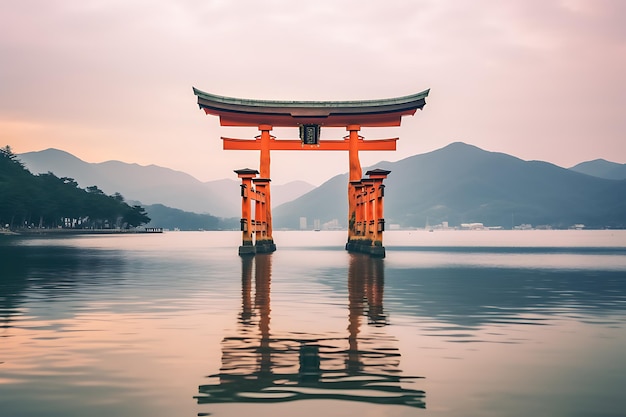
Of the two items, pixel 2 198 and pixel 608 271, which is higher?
pixel 2 198

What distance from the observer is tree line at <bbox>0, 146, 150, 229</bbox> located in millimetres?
87125

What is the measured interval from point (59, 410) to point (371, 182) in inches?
1136

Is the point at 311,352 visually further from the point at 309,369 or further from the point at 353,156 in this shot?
the point at 353,156

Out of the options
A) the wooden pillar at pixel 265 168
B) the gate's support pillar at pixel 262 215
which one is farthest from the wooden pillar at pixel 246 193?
the wooden pillar at pixel 265 168

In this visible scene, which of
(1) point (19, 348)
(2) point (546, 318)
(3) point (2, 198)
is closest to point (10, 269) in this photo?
(1) point (19, 348)

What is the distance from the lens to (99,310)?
1266 cm

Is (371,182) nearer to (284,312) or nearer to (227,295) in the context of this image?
(227,295)

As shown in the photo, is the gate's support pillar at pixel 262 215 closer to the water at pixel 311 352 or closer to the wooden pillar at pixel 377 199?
the wooden pillar at pixel 377 199

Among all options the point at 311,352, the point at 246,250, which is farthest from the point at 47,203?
the point at 311,352

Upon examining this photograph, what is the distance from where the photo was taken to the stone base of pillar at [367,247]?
34147 millimetres

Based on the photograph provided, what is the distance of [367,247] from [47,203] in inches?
2708

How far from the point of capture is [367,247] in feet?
127

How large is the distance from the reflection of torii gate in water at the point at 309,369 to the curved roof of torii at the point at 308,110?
28.2 meters

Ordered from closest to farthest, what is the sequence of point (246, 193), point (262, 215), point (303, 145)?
point (246, 193), point (262, 215), point (303, 145)
